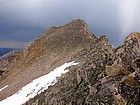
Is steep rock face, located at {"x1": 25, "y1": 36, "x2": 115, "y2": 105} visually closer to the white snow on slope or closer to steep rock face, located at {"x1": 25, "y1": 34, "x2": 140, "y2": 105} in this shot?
steep rock face, located at {"x1": 25, "y1": 34, "x2": 140, "y2": 105}

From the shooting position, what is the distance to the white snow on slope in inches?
1401

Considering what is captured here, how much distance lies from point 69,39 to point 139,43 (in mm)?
21955

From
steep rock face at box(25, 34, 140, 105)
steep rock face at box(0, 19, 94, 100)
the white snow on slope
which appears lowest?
steep rock face at box(25, 34, 140, 105)

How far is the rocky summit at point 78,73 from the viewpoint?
24859 millimetres

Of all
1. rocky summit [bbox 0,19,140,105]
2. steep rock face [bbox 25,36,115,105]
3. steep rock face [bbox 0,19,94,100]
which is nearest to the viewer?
rocky summit [bbox 0,19,140,105]

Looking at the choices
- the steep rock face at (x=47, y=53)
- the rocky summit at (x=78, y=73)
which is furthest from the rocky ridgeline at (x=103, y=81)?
the steep rock face at (x=47, y=53)

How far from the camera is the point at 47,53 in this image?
168 ft

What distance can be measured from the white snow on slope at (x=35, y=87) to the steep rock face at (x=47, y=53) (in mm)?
2400

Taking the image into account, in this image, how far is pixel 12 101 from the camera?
3744 cm

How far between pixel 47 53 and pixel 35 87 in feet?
48.5

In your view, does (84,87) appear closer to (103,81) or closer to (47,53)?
(103,81)

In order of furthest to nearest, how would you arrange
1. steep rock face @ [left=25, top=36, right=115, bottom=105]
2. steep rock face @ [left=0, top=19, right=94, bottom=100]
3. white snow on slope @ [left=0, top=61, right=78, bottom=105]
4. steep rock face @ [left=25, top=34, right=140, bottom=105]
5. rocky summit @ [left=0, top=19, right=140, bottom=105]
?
steep rock face @ [left=0, top=19, right=94, bottom=100] → white snow on slope @ [left=0, top=61, right=78, bottom=105] → steep rock face @ [left=25, top=36, right=115, bottom=105] → rocky summit @ [left=0, top=19, right=140, bottom=105] → steep rock face @ [left=25, top=34, right=140, bottom=105]

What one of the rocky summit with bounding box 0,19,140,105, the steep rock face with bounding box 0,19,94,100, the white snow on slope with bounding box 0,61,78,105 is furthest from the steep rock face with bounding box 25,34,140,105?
the steep rock face with bounding box 0,19,94,100

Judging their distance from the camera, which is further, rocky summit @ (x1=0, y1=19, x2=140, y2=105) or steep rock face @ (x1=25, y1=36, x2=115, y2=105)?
steep rock face @ (x1=25, y1=36, x2=115, y2=105)
